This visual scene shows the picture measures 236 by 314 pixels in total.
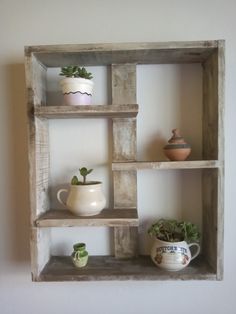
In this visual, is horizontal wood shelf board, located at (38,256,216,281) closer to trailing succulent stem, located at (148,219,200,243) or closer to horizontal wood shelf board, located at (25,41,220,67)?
trailing succulent stem, located at (148,219,200,243)

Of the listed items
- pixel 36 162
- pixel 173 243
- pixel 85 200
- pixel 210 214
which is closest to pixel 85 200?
pixel 85 200

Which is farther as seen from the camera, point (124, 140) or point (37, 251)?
point (124, 140)

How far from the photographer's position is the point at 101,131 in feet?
3.06

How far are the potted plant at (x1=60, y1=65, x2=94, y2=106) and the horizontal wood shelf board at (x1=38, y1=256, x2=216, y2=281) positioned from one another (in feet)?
1.69

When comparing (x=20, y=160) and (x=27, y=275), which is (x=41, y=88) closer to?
(x=20, y=160)

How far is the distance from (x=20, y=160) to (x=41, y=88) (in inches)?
10.4

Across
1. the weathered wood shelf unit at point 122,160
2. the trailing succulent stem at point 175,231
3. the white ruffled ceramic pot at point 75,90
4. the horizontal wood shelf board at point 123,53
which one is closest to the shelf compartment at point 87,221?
the weathered wood shelf unit at point 122,160

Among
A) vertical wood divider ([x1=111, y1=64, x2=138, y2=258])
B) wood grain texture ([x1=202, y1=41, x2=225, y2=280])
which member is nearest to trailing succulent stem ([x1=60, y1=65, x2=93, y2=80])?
vertical wood divider ([x1=111, y1=64, x2=138, y2=258])

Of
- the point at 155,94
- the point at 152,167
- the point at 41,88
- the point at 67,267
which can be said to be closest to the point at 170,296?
the point at 67,267

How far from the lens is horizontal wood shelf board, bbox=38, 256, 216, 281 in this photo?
80cm

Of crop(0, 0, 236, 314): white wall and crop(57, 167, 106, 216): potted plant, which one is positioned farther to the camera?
crop(0, 0, 236, 314): white wall

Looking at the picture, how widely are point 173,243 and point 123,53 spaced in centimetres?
59

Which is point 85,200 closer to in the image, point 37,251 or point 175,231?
point 37,251

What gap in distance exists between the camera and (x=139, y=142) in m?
0.94
